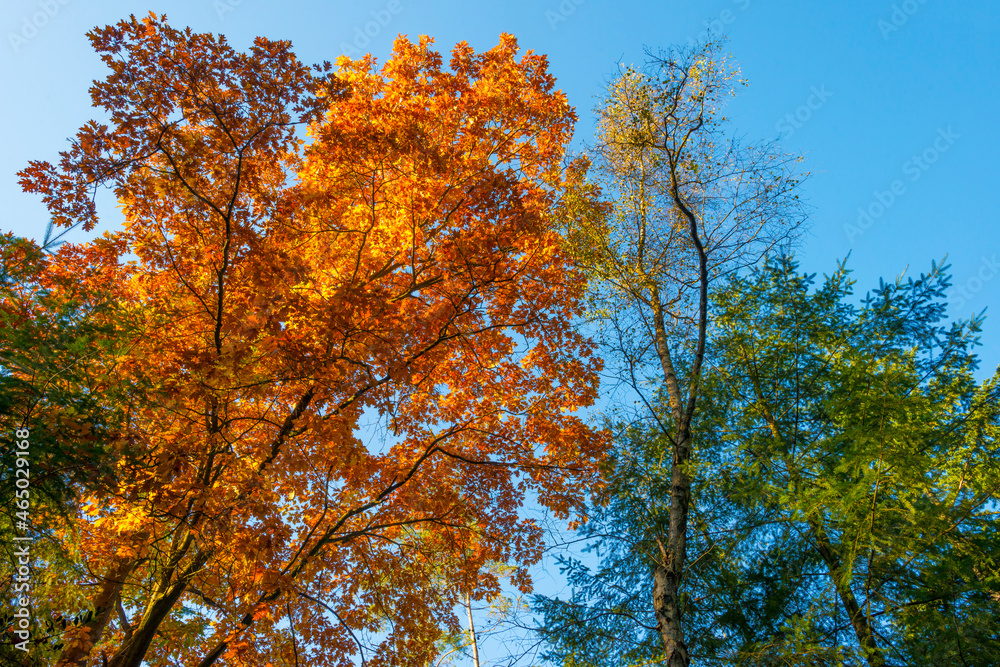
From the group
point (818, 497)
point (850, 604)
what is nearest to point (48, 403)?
point (818, 497)

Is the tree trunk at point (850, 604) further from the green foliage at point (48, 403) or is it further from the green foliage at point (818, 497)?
the green foliage at point (48, 403)

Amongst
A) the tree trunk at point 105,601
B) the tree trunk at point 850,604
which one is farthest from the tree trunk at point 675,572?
the tree trunk at point 105,601

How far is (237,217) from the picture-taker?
584 centimetres

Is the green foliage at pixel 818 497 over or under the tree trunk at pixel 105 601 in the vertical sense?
over

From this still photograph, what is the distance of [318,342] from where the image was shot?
19.1 ft

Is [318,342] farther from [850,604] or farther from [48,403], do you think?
[850,604]

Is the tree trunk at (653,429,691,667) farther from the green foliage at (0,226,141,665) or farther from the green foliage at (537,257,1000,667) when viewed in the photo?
the green foliage at (0,226,141,665)

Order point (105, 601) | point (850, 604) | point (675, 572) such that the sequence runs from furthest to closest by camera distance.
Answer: point (105, 601) → point (850, 604) → point (675, 572)

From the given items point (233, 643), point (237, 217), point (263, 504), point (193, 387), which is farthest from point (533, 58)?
point (233, 643)

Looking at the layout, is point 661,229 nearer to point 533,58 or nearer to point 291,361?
point 533,58

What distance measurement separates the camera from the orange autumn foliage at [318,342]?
17.3 ft

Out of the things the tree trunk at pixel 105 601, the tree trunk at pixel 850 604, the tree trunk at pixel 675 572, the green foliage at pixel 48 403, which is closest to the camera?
the green foliage at pixel 48 403

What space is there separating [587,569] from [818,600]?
2.83 meters

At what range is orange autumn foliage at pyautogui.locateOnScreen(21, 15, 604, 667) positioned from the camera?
17.3ft
